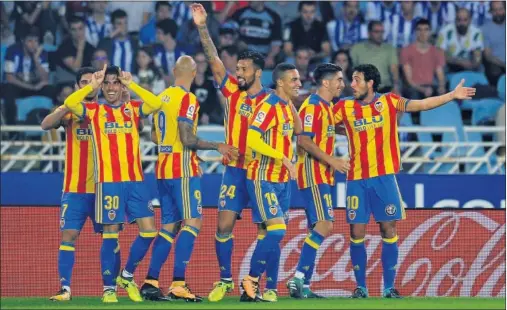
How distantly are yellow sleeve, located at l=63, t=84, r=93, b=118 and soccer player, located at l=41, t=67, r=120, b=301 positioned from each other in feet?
0.83

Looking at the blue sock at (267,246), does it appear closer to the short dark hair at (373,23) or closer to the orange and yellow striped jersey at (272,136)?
the orange and yellow striped jersey at (272,136)

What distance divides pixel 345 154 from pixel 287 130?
5202 millimetres

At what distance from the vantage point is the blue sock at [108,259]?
12391mm

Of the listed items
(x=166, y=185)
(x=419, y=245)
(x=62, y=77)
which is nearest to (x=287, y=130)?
(x=166, y=185)

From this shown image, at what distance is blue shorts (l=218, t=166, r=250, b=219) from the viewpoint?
12.6 m

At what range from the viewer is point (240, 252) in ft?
47.9

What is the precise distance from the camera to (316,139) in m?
13.2

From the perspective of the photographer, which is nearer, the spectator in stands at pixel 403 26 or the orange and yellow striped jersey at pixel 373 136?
the orange and yellow striped jersey at pixel 373 136

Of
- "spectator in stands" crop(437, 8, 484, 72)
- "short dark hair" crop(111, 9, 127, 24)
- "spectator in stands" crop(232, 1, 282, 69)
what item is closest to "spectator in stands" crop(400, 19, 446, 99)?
"spectator in stands" crop(437, 8, 484, 72)

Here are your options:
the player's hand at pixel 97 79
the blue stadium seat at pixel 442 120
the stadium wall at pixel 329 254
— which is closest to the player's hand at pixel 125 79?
the player's hand at pixel 97 79

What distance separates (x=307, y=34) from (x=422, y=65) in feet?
5.39

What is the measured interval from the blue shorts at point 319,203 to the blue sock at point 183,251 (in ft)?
4.11

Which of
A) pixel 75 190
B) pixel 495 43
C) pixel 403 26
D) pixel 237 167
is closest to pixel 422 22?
pixel 403 26

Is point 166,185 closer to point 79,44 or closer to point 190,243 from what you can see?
point 190,243
